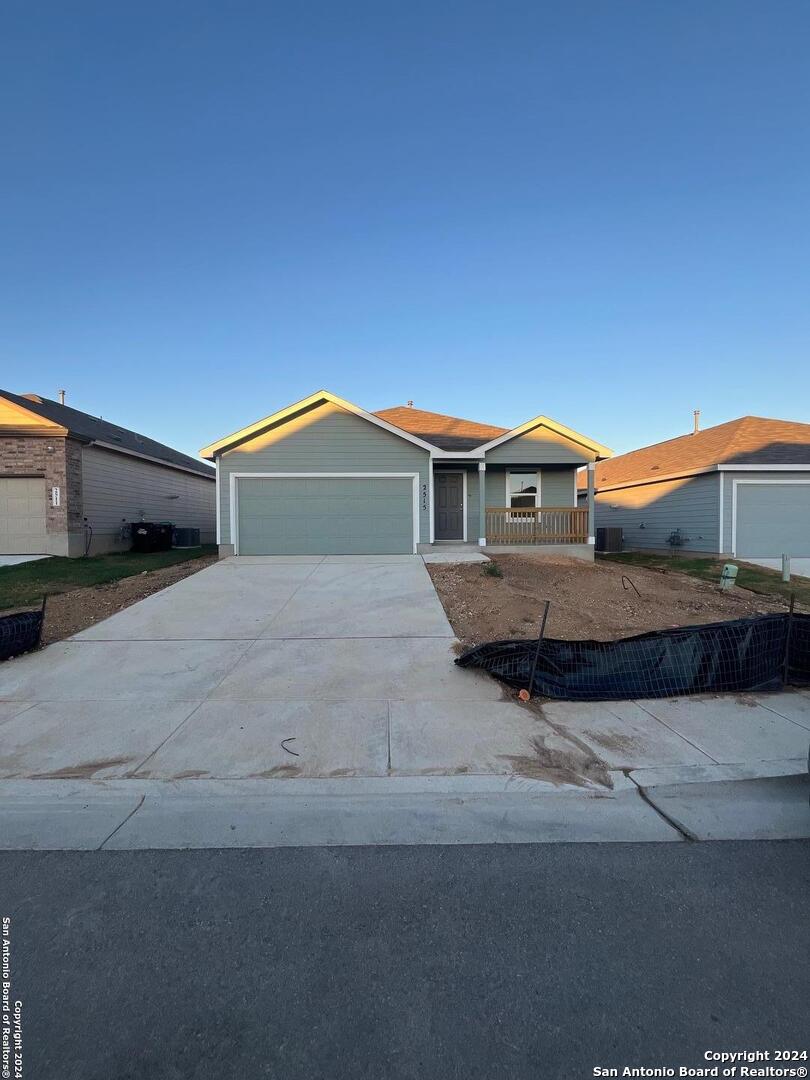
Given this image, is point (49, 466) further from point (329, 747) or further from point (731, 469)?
point (731, 469)

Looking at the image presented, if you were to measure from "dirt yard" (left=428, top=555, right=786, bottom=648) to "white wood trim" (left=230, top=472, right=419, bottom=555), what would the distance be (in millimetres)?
3354

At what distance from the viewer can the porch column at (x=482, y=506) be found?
15.4 meters

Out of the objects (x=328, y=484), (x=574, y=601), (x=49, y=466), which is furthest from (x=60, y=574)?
(x=574, y=601)

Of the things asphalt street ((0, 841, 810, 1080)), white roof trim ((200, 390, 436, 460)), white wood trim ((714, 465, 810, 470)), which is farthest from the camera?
white wood trim ((714, 465, 810, 470))

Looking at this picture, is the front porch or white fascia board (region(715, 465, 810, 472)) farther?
white fascia board (region(715, 465, 810, 472))

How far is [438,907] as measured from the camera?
2416 mm

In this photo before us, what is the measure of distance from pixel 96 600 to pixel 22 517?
333 inches

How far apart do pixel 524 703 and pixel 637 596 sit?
530 centimetres

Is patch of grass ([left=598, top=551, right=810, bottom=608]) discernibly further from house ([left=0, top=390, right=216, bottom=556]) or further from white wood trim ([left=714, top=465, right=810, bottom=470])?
house ([left=0, top=390, right=216, bottom=556])

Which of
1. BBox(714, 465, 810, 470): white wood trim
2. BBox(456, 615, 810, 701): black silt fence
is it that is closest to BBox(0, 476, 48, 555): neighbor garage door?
BBox(456, 615, 810, 701): black silt fence

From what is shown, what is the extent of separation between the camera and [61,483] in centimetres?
1513

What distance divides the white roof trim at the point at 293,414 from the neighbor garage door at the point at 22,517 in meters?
5.37

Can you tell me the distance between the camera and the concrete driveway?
385cm

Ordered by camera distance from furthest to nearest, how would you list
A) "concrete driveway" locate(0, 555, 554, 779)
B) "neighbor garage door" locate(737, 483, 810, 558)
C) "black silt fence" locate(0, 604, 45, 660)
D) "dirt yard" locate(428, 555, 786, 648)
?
"neighbor garage door" locate(737, 483, 810, 558) → "dirt yard" locate(428, 555, 786, 648) → "black silt fence" locate(0, 604, 45, 660) → "concrete driveway" locate(0, 555, 554, 779)
